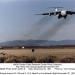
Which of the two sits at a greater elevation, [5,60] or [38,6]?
[38,6]

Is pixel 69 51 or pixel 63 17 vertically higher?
pixel 63 17

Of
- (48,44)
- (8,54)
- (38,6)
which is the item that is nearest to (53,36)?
(48,44)

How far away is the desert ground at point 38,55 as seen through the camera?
1909 mm

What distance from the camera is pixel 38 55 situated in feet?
6.41

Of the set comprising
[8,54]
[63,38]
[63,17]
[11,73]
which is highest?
[63,17]

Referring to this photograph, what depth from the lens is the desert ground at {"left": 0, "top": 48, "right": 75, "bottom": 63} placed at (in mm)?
1909

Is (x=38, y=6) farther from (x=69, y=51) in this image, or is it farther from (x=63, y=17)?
(x=69, y=51)

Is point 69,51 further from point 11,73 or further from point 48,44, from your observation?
point 11,73

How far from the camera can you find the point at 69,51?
1.91 metres

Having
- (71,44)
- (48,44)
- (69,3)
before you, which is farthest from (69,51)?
(69,3)

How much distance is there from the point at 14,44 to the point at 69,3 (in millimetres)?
566

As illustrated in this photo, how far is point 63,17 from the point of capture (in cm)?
196

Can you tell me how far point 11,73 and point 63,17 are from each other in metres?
0.63

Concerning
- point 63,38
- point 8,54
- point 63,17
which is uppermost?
point 63,17
